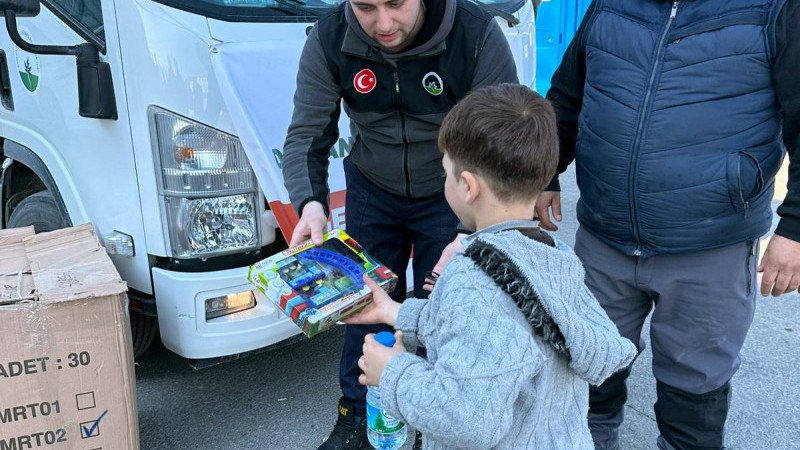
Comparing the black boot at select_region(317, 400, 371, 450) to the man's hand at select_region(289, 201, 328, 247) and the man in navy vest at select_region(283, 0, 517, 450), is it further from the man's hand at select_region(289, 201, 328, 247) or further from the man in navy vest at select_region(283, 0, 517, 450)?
the man's hand at select_region(289, 201, 328, 247)

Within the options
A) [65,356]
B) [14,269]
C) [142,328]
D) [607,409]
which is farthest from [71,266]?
[607,409]

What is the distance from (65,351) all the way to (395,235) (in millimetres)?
1086

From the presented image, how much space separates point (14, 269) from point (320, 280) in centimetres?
109

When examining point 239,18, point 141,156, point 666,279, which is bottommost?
point 666,279

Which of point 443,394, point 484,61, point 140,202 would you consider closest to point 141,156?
point 140,202

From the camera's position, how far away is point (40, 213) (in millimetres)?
2898

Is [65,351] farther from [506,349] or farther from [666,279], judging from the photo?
[666,279]

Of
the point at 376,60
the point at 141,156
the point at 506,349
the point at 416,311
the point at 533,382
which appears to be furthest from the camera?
the point at 141,156

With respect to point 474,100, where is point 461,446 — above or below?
below

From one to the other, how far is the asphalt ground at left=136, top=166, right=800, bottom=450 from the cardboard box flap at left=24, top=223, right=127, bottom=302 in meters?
0.86

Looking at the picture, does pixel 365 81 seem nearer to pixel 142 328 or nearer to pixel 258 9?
pixel 258 9

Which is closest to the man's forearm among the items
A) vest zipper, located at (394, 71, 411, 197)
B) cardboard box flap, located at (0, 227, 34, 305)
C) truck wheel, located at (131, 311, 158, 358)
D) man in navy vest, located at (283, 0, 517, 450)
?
man in navy vest, located at (283, 0, 517, 450)

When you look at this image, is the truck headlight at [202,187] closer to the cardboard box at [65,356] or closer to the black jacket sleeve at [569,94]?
the cardboard box at [65,356]

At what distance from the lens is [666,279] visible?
1994 millimetres
